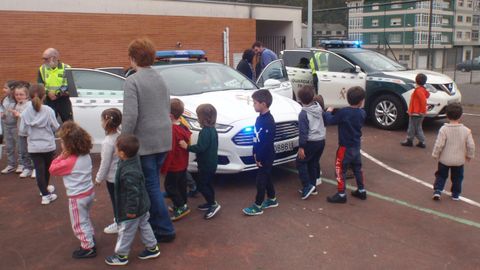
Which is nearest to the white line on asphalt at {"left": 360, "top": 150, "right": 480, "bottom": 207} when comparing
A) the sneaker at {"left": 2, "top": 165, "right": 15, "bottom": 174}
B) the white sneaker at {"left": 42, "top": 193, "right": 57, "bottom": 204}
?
the white sneaker at {"left": 42, "top": 193, "right": 57, "bottom": 204}

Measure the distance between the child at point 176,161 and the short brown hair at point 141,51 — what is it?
73cm

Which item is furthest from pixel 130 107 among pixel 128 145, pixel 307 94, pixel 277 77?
pixel 277 77

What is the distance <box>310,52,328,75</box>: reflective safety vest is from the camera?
10000 millimetres

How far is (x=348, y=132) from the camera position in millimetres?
5051

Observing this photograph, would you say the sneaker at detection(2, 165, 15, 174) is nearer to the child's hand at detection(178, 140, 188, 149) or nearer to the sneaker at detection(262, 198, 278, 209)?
the child's hand at detection(178, 140, 188, 149)

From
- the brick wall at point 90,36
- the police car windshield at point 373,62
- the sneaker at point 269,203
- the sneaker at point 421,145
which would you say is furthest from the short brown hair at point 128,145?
the brick wall at point 90,36

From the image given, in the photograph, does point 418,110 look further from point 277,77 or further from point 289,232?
point 289,232

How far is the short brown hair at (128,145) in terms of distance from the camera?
345 centimetres

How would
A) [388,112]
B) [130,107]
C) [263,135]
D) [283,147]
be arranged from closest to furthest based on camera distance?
[130,107] → [263,135] → [283,147] → [388,112]

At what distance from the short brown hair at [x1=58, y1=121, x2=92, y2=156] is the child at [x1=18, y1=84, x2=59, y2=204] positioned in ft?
4.78

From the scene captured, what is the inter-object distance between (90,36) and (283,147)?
1391 cm

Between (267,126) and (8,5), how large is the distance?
45.6 ft

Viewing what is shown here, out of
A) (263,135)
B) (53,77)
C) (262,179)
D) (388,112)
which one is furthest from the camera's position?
(388,112)

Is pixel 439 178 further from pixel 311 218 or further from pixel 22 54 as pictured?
pixel 22 54
